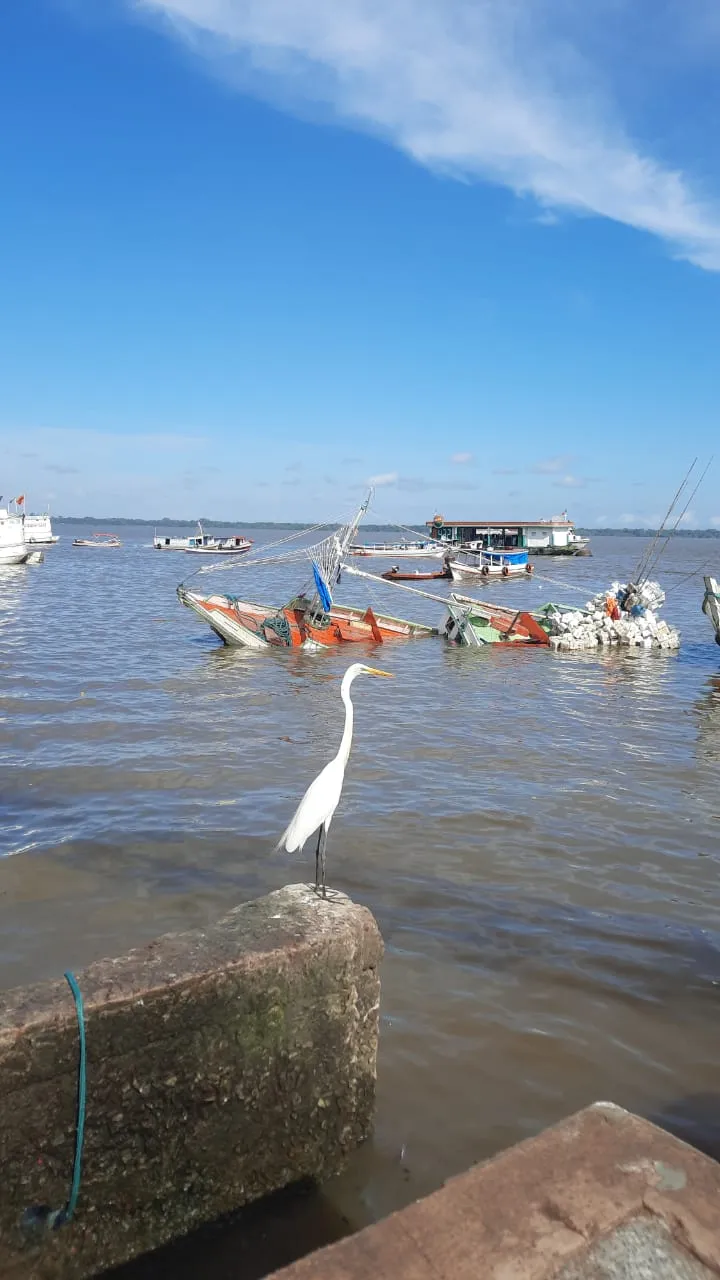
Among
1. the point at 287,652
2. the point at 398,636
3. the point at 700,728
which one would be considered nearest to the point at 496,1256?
the point at 700,728

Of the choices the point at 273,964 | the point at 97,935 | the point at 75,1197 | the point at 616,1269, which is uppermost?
the point at 273,964

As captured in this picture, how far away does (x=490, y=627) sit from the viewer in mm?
21500

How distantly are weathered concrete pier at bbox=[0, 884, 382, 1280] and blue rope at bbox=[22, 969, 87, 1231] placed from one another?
0.08ft

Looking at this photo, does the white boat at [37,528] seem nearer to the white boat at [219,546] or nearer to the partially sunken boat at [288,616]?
the white boat at [219,546]

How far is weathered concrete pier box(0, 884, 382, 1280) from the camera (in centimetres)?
282

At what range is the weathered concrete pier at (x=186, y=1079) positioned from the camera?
282cm

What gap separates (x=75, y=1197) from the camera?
2.90 metres

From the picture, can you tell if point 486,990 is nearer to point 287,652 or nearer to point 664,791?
point 664,791

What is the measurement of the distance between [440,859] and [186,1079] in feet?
13.7

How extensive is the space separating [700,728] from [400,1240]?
1140cm

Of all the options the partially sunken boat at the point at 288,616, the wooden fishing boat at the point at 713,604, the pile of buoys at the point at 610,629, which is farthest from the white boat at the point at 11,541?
the wooden fishing boat at the point at 713,604

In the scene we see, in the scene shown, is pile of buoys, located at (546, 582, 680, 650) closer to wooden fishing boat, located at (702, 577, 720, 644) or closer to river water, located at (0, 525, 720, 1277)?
wooden fishing boat, located at (702, 577, 720, 644)

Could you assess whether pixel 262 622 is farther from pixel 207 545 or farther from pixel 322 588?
pixel 207 545

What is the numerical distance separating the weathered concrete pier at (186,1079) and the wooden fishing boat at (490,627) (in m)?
17.5
